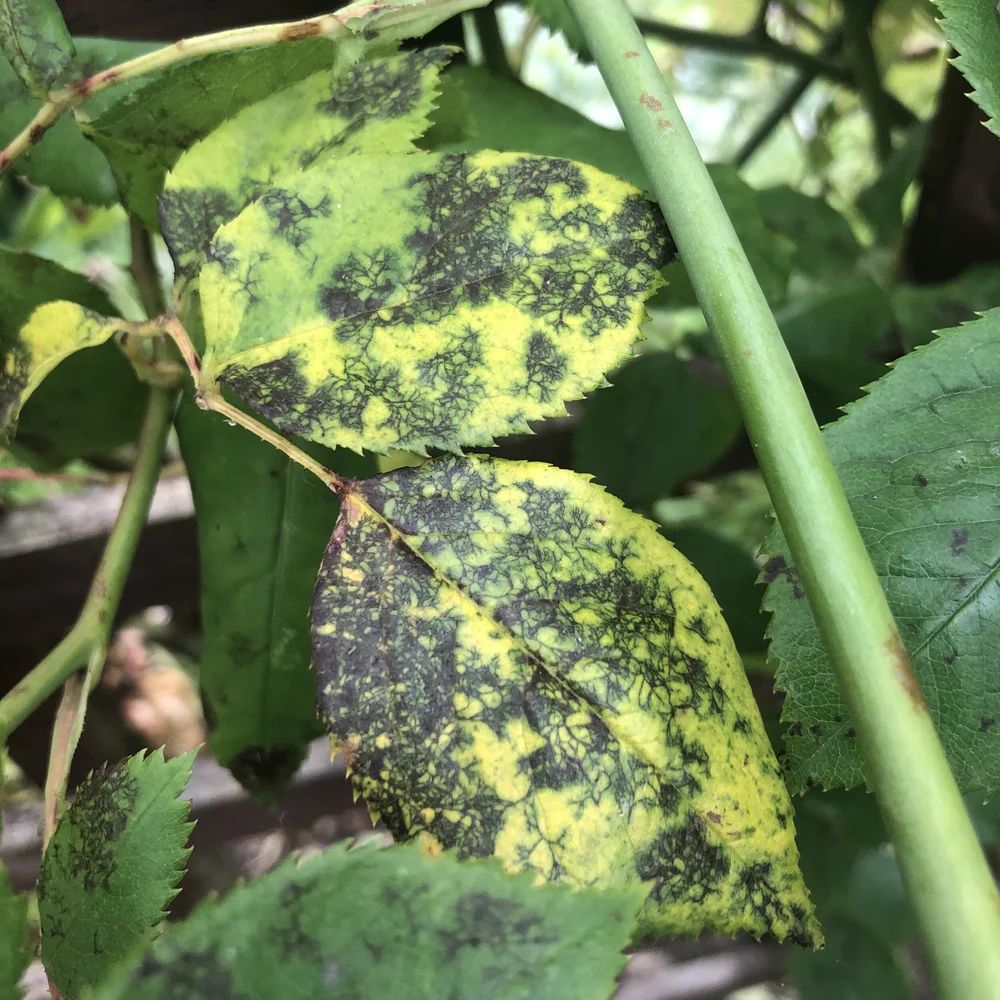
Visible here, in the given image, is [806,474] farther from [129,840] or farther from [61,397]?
[61,397]

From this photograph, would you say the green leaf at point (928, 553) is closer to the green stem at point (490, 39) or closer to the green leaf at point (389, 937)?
the green leaf at point (389, 937)

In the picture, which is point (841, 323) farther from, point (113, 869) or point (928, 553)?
point (113, 869)

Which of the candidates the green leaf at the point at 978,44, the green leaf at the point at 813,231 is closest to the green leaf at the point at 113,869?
the green leaf at the point at 978,44

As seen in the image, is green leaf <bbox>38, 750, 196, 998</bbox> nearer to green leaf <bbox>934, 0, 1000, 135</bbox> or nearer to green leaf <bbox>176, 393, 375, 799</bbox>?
green leaf <bbox>176, 393, 375, 799</bbox>

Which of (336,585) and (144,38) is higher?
(144,38)

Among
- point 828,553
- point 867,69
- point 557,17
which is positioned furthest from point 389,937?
point 867,69

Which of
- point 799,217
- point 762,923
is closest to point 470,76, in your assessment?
point 799,217
